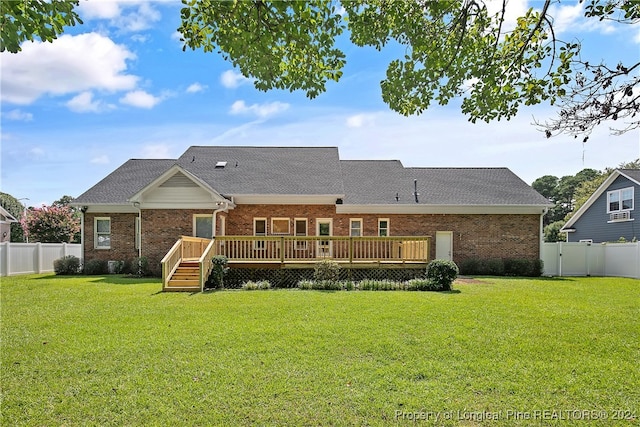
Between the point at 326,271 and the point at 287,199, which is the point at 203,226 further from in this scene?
the point at 326,271

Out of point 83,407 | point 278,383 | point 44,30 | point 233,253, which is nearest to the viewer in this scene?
point 44,30

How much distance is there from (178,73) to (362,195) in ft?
45.1

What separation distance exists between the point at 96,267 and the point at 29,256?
353cm

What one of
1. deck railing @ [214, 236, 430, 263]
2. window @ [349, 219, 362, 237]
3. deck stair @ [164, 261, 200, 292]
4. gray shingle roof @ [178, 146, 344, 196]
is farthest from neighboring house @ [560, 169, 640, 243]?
deck stair @ [164, 261, 200, 292]

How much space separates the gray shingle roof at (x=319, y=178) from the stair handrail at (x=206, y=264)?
4.50 meters

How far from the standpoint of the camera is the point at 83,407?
406cm

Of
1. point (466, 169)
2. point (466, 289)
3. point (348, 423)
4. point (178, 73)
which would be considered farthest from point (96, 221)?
point (466, 169)

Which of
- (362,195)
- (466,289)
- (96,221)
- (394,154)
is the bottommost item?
(466,289)

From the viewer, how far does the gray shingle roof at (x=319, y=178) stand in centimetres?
1892

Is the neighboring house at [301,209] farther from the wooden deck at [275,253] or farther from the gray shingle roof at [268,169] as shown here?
the wooden deck at [275,253]

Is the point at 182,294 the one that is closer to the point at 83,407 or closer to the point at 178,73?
the point at 178,73

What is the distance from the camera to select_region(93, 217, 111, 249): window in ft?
61.8

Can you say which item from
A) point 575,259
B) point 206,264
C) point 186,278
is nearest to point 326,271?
point 206,264

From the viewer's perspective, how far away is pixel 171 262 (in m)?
13.3
